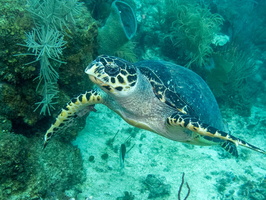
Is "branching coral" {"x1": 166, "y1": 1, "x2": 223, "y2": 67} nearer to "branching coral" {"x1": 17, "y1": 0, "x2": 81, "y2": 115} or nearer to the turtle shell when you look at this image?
the turtle shell

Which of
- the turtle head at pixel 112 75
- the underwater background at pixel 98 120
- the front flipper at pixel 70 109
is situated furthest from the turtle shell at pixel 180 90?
the underwater background at pixel 98 120

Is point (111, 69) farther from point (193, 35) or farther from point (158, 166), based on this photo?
point (193, 35)

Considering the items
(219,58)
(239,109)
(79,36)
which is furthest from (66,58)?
(239,109)

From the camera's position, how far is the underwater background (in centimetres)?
254

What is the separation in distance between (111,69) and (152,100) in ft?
3.10

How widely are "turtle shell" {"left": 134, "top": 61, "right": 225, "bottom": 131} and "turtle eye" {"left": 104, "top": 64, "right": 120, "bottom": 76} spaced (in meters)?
0.93

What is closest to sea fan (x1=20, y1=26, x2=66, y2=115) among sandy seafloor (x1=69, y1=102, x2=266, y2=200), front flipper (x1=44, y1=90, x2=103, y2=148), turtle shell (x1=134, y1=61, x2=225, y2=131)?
front flipper (x1=44, y1=90, x2=103, y2=148)

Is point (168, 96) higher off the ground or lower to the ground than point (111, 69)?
lower

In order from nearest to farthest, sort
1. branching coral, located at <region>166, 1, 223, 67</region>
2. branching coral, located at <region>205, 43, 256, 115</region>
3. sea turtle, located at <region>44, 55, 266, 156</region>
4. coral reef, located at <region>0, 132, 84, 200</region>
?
coral reef, located at <region>0, 132, 84, 200</region>, sea turtle, located at <region>44, 55, 266, 156</region>, branching coral, located at <region>166, 1, 223, 67</region>, branching coral, located at <region>205, 43, 256, 115</region>

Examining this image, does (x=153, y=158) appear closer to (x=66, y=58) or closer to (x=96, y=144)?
(x=96, y=144)

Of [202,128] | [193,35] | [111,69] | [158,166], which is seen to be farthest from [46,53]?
[193,35]

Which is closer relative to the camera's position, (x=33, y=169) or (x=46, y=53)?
(x=33, y=169)

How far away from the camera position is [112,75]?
235cm

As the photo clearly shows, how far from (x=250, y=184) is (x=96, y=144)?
11.1 feet
